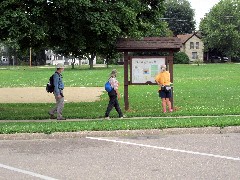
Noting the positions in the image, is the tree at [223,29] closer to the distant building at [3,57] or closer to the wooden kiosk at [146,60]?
the distant building at [3,57]

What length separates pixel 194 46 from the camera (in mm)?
120375

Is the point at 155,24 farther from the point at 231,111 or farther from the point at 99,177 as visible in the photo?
the point at 99,177

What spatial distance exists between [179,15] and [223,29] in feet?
64.5

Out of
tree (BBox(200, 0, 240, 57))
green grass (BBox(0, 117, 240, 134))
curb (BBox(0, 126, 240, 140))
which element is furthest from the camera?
tree (BBox(200, 0, 240, 57))

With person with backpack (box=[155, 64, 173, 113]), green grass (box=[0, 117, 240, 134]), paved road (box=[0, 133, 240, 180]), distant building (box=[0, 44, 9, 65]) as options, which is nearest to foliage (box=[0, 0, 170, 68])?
person with backpack (box=[155, 64, 173, 113])

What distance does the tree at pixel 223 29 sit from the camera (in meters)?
105

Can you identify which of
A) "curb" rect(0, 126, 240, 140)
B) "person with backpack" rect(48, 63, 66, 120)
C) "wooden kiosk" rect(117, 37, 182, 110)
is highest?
"wooden kiosk" rect(117, 37, 182, 110)

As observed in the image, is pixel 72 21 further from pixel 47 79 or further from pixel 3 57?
pixel 3 57

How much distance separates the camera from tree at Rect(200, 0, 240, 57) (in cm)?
10525

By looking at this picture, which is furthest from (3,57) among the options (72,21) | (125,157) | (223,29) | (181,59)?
(125,157)

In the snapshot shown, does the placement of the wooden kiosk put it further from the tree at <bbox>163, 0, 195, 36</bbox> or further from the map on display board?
the tree at <bbox>163, 0, 195, 36</bbox>

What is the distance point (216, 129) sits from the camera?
38.9 ft

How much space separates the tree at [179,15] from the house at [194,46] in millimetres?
4920

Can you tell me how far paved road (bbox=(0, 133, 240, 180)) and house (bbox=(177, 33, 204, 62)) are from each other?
108317 millimetres
